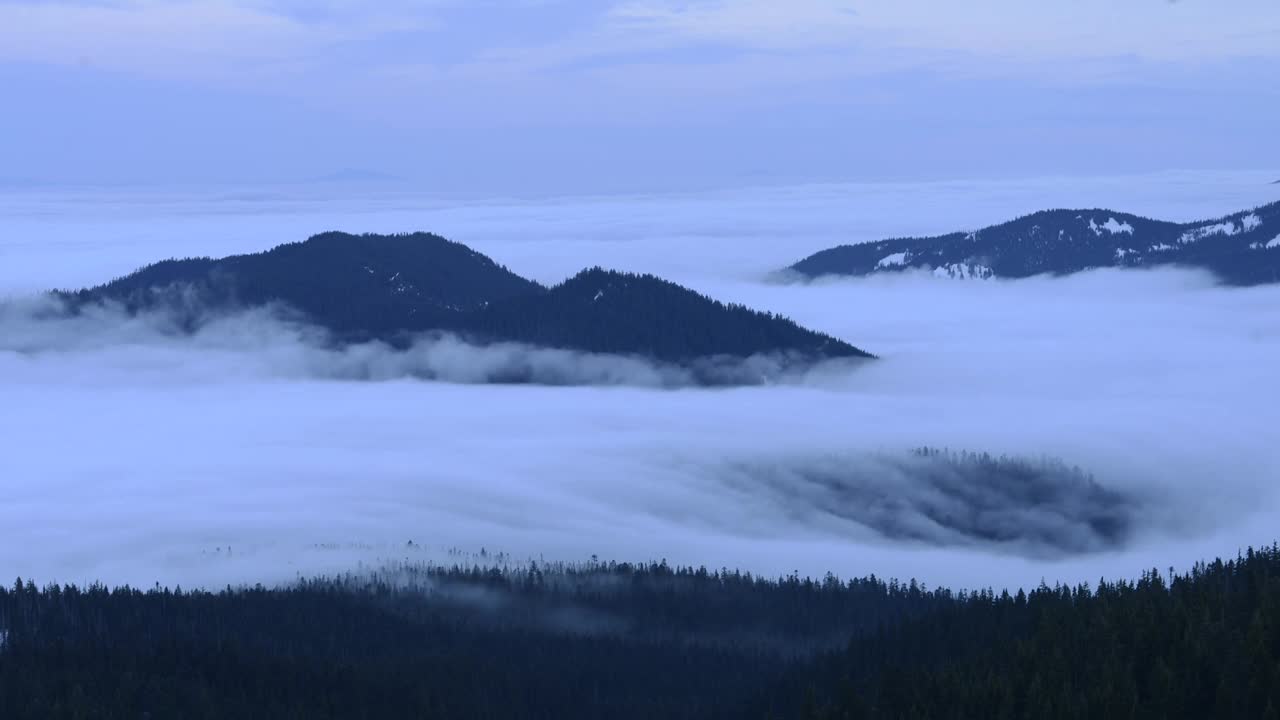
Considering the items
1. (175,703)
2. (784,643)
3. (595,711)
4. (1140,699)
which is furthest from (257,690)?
(1140,699)

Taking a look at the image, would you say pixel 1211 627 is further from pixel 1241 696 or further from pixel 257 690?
pixel 257 690

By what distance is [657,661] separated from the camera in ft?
600

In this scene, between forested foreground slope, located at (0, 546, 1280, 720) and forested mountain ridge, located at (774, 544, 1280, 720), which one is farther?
forested foreground slope, located at (0, 546, 1280, 720)

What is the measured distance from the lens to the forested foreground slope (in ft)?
386

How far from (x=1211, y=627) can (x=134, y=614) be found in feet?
449

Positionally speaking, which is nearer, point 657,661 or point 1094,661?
point 1094,661

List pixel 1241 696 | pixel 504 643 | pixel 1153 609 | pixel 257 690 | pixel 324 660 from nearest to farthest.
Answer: pixel 1241 696
pixel 1153 609
pixel 257 690
pixel 324 660
pixel 504 643

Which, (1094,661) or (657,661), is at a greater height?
(1094,661)

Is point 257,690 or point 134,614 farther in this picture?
point 134,614

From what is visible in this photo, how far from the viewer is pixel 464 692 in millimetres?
160625

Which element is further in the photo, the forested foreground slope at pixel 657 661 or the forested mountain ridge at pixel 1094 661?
the forested foreground slope at pixel 657 661

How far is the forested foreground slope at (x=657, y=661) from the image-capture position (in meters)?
118

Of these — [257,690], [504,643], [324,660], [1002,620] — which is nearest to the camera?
[1002,620]

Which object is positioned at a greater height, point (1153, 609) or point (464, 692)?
point (1153, 609)
